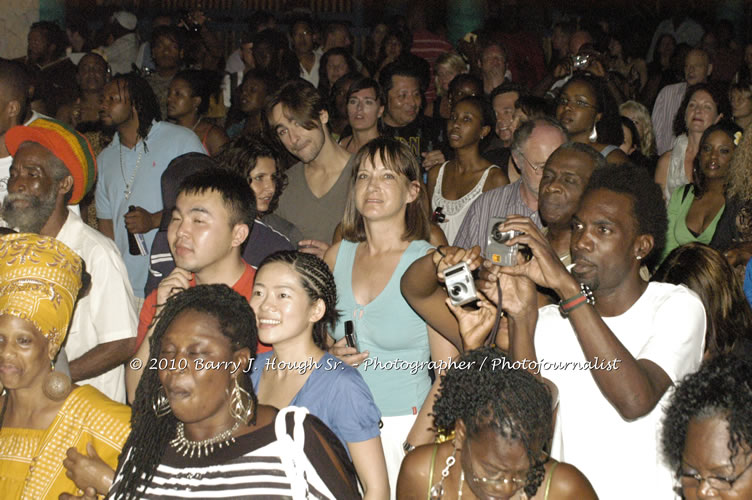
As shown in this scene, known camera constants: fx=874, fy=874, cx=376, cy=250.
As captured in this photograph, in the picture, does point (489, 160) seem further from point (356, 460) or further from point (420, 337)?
point (356, 460)

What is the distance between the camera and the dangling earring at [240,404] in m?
2.64

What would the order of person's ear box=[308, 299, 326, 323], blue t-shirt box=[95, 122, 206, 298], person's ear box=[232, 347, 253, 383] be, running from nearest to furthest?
1. person's ear box=[232, 347, 253, 383]
2. person's ear box=[308, 299, 326, 323]
3. blue t-shirt box=[95, 122, 206, 298]

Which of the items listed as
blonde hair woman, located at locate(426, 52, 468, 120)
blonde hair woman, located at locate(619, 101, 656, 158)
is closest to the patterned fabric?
blonde hair woman, located at locate(619, 101, 656, 158)

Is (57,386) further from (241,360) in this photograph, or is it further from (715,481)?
(715,481)

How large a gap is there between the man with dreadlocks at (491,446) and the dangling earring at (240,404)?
50cm

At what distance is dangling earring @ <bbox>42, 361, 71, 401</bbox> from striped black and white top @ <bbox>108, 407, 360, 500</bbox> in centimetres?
51

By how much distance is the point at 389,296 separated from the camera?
3.54 meters

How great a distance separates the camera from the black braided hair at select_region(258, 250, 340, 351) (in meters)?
3.25

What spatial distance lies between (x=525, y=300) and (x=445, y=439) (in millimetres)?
559

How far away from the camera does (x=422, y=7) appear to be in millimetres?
10195

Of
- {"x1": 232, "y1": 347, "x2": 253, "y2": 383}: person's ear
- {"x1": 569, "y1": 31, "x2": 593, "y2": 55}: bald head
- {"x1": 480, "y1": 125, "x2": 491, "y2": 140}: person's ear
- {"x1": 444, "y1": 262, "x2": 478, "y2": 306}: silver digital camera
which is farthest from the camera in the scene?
{"x1": 569, "y1": 31, "x2": 593, "y2": 55}: bald head

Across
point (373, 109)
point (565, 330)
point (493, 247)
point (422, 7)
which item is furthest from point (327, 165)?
point (422, 7)

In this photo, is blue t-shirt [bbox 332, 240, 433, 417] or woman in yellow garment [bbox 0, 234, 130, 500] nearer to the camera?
woman in yellow garment [bbox 0, 234, 130, 500]

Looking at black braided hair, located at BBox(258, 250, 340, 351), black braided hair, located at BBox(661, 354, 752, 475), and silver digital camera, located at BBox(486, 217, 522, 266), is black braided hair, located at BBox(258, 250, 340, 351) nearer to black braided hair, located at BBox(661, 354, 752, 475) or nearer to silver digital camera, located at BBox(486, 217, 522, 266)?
silver digital camera, located at BBox(486, 217, 522, 266)
